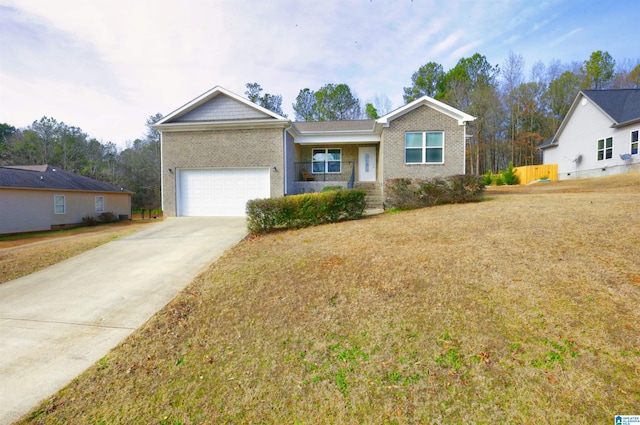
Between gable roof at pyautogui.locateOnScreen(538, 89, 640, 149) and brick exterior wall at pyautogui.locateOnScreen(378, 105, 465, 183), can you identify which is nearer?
brick exterior wall at pyautogui.locateOnScreen(378, 105, 465, 183)

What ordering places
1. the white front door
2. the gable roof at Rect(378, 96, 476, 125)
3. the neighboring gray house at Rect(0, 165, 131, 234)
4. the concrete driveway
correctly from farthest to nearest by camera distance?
the neighboring gray house at Rect(0, 165, 131, 234) < the white front door < the gable roof at Rect(378, 96, 476, 125) < the concrete driveway

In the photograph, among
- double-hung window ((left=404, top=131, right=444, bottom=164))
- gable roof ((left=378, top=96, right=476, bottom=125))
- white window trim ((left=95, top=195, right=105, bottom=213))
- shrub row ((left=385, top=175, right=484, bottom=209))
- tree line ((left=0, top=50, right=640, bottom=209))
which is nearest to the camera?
shrub row ((left=385, top=175, right=484, bottom=209))

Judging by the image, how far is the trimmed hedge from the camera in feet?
30.7

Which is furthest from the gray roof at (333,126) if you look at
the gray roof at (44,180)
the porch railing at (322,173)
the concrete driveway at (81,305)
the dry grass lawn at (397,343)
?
the gray roof at (44,180)

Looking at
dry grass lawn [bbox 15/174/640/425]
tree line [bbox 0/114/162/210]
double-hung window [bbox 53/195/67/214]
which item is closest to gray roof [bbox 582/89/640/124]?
dry grass lawn [bbox 15/174/640/425]

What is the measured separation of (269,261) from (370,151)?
490 inches

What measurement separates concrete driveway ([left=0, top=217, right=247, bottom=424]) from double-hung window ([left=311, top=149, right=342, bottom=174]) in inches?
348

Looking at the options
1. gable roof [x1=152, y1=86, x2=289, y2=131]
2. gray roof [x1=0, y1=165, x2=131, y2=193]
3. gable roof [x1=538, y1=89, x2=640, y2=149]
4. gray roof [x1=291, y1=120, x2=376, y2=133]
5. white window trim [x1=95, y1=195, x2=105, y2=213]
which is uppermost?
gable roof [x1=538, y1=89, x2=640, y2=149]

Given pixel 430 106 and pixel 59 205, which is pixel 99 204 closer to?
pixel 59 205

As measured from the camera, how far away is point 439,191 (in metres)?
11.2

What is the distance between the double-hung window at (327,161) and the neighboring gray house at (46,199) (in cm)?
1755

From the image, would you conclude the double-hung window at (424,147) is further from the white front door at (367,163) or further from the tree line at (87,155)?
the tree line at (87,155)

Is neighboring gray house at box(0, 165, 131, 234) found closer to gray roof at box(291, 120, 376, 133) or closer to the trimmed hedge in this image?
gray roof at box(291, 120, 376, 133)

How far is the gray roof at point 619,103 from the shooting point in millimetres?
19550
